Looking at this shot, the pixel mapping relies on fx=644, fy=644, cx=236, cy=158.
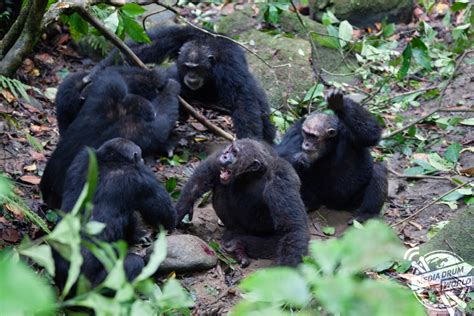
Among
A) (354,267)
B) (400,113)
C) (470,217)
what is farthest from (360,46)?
(354,267)

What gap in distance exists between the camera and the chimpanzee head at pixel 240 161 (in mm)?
7289

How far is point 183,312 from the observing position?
5.57 m

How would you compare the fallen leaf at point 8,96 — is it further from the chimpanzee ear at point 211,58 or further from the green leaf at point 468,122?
the green leaf at point 468,122

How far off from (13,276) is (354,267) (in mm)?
849

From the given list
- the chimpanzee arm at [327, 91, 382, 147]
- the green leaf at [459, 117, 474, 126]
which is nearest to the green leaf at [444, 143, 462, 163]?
the green leaf at [459, 117, 474, 126]

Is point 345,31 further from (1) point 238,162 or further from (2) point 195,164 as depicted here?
(1) point 238,162

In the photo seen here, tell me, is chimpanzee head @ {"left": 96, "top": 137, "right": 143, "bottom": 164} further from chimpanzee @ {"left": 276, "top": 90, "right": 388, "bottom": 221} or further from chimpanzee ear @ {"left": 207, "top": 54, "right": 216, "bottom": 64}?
chimpanzee ear @ {"left": 207, "top": 54, "right": 216, "bottom": 64}

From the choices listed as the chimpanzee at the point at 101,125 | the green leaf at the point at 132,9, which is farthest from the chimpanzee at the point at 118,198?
the green leaf at the point at 132,9

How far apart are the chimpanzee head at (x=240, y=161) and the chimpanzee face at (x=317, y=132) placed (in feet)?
3.97

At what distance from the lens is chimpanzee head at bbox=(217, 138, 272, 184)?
7289 mm

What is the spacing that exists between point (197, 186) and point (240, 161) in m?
0.68

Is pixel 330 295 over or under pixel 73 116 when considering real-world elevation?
over

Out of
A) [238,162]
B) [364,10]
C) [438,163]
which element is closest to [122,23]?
[238,162]

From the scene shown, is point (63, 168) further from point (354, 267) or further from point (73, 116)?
point (354, 267)
